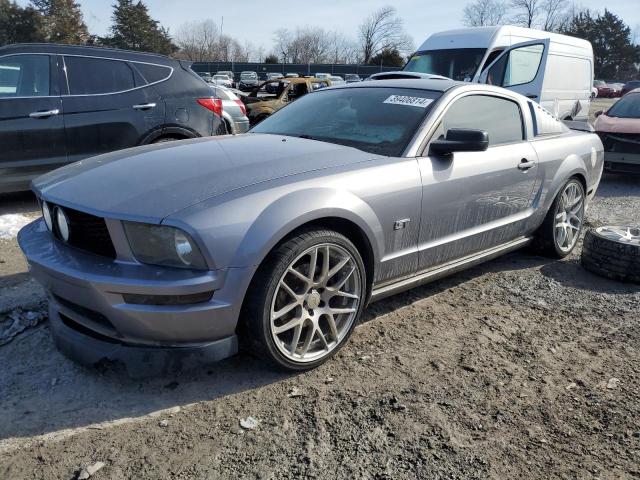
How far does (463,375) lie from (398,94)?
1948 millimetres

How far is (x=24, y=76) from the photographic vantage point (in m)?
5.48

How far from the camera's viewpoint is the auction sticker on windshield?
3.53 metres

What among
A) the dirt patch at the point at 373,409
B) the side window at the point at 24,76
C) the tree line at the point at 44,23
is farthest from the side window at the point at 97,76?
the tree line at the point at 44,23

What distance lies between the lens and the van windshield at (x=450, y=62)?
9672 millimetres

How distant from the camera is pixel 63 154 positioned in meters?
5.60

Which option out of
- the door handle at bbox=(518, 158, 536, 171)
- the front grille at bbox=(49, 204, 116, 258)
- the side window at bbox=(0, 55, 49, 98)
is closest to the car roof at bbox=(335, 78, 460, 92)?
the door handle at bbox=(518, 158, 536, 171)

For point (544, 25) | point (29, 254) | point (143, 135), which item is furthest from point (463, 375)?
point (544, 25)

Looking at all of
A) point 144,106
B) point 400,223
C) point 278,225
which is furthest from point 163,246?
point 144,106

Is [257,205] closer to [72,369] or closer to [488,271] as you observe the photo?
[72,369]

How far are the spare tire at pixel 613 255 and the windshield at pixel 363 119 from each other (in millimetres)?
1889

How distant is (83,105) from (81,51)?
0.65m

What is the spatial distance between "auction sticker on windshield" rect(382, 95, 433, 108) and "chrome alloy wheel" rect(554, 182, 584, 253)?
69.6 inches

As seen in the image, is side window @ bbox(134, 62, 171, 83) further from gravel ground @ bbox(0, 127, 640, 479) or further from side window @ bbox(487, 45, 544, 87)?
side window @ bbox(487, 45, 544, 87)

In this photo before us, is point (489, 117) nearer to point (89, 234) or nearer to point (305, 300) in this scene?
point (305, 300)
